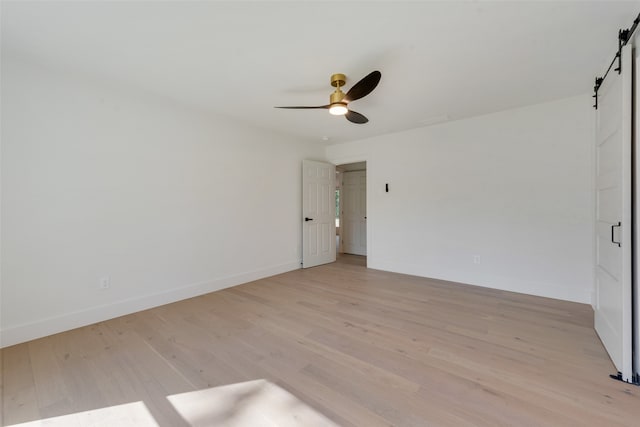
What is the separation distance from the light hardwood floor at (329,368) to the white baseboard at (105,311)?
0.11m

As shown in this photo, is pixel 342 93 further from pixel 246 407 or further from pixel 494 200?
pixel 494 200

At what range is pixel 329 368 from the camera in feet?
6.33

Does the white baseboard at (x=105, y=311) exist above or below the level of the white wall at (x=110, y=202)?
below

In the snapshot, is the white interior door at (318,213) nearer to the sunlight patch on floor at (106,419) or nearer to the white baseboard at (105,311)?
the white baseboard at (105,311)

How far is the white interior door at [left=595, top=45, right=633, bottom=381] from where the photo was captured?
1.74 m

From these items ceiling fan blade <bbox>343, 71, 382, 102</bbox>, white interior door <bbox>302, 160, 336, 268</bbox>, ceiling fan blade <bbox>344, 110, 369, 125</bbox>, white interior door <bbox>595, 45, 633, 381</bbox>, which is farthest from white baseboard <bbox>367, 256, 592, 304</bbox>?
ceiling fan blade <bbox>343, 71, 382, 102</bbox>

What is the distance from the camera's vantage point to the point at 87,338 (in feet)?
7.85

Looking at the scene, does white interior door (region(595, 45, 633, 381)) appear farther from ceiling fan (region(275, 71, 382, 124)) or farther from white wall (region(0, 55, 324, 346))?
A: white wall (region(0, 55, 324, 346))

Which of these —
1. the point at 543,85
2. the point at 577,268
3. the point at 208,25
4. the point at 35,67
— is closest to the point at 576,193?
the point at 577,268

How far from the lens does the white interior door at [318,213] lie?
16.8ft

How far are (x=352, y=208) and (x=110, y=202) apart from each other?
5.09 m

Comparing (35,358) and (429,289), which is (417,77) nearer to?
(429,289)

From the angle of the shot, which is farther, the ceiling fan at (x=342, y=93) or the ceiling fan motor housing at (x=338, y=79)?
the ceiling fan motor housing at (x=338, y=79)

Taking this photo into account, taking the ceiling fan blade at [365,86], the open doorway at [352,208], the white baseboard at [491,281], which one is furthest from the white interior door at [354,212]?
the ceiling fan blade at [365,86]
